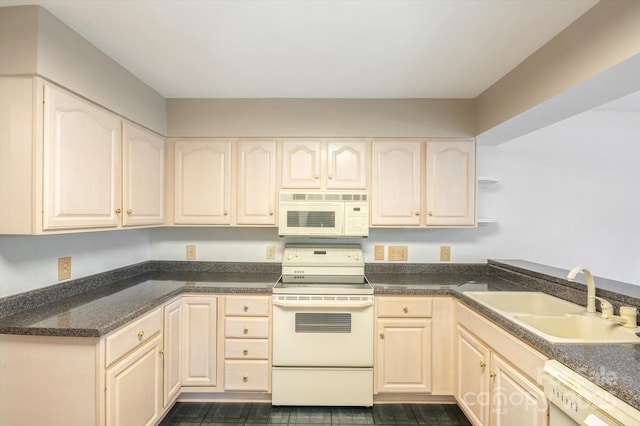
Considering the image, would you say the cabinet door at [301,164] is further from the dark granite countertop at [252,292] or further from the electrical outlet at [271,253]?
the dark granite countertop at [252,292]

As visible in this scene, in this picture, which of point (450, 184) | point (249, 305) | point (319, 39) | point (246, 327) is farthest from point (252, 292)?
point (450, 184)

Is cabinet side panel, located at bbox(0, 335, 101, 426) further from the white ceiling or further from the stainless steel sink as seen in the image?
the stainless steel sink

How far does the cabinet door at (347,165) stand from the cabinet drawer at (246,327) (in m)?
1.15

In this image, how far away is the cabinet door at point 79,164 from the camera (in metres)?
1.35

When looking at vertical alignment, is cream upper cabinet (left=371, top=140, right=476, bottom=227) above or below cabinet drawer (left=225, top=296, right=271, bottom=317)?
above

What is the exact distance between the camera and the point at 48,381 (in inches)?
51.2

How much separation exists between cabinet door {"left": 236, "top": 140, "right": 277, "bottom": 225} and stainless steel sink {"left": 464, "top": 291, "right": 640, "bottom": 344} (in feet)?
5.15

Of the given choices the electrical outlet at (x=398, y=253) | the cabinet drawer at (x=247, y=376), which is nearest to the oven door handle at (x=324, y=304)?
the cabinet drawer at (x=247, y=376)

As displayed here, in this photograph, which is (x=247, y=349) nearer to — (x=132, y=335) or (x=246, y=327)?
(x=246, y=327)

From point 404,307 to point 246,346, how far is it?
115 cm

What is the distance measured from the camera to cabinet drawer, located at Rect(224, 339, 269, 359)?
6.70 feet

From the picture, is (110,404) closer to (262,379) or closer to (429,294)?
(262,379)

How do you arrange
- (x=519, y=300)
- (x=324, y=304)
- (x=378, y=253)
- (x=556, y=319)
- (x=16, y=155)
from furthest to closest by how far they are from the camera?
(x=378, y=253) < (x=324, y=304) < (x=519, y=300) < (x=556, y=319) < (x=16, y=155)

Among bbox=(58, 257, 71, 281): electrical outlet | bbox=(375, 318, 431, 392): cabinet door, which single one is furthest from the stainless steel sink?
bbox=(58, 257, 71, 281): electrical outlet
